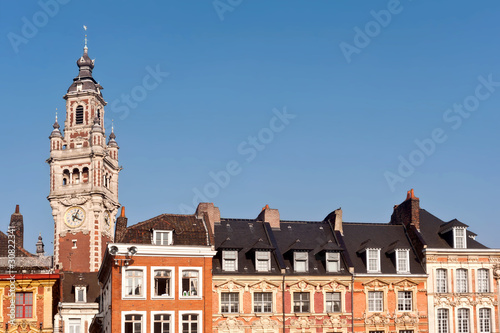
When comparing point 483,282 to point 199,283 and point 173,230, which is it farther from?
point 173,230

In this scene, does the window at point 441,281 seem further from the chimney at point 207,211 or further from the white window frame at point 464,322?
the chimney at point 207,211

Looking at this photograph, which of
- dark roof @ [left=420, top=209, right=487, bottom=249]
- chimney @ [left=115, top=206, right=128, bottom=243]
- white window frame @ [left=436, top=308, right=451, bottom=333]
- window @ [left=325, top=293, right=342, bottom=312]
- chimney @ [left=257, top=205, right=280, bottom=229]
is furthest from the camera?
chimney @ [left=257, top=205, right=280, bottom=229]

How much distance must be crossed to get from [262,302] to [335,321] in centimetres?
570

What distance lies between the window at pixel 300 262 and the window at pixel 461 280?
1207 centimetres

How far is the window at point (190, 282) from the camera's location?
56312 mm

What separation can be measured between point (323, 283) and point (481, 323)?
13098 mm

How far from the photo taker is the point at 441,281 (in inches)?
2425

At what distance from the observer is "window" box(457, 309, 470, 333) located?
61.2m

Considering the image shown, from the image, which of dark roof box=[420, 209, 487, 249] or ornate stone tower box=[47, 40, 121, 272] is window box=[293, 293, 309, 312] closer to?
dark roof box=[420, 209, 487, 249]

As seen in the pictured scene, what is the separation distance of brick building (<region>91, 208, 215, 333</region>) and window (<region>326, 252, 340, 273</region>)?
9.32m

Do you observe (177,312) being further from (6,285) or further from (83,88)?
(83,88)

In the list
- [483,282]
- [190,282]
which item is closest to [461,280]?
[483,282]

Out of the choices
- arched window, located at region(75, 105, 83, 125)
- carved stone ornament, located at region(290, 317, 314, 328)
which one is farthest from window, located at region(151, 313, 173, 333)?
arched window, located at region(75, 105, 83, 125)

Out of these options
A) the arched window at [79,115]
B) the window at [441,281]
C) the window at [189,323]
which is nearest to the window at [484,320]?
the window at [441,281]
